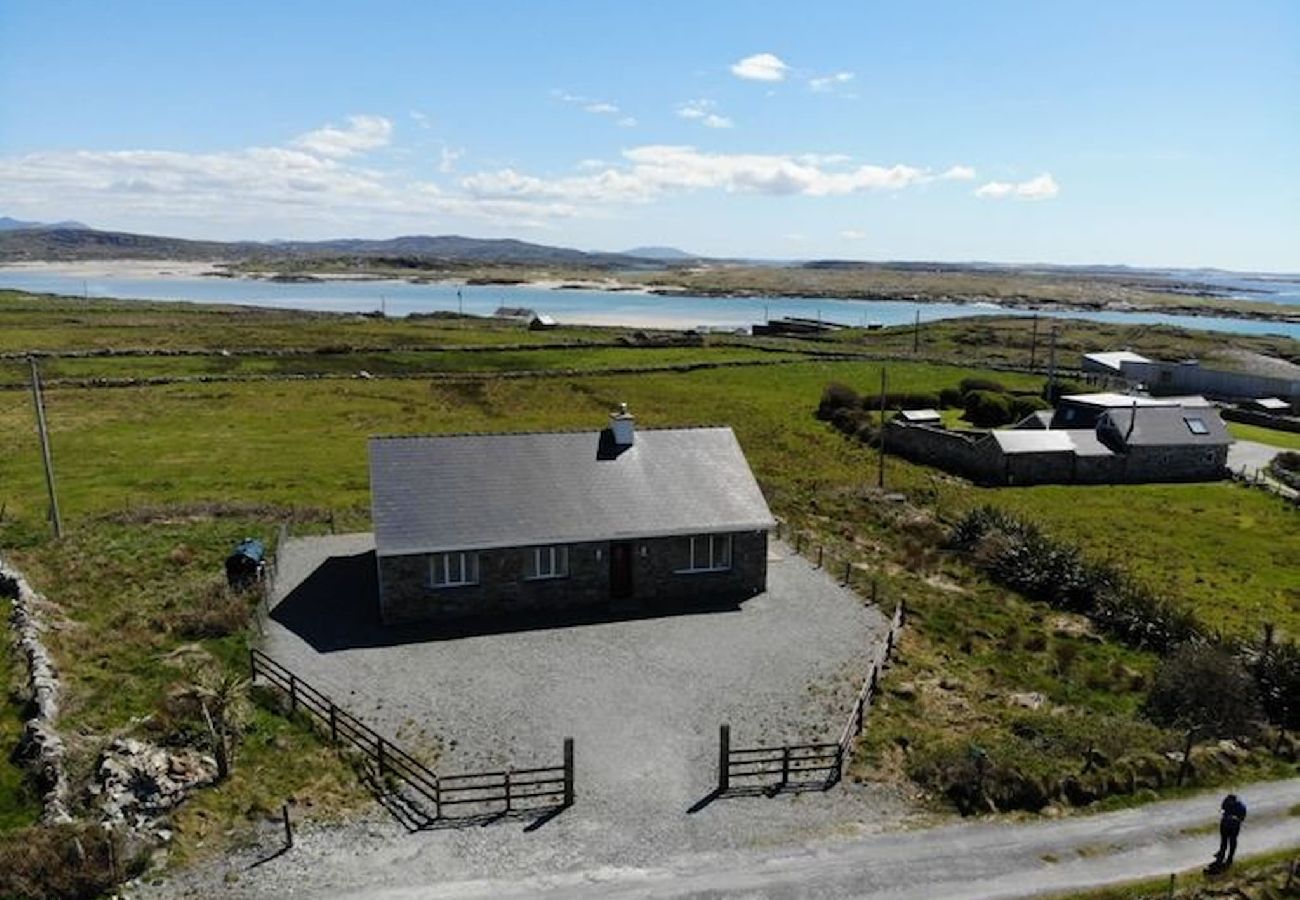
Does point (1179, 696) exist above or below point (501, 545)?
below

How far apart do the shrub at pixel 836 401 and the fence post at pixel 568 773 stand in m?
51.1

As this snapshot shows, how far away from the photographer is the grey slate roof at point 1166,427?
52.4 meters

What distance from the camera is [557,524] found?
29312mm

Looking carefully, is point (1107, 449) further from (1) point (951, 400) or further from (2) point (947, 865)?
(2) point (947, 865)

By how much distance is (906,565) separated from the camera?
36.3 m

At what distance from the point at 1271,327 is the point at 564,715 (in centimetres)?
21132

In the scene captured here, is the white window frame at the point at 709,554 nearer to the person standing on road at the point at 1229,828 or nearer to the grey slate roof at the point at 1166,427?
the person standing on road at the point at 1229,828

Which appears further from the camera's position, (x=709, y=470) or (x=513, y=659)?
(x=709, y=470)

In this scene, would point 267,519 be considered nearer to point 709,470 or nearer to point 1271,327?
point 709,470

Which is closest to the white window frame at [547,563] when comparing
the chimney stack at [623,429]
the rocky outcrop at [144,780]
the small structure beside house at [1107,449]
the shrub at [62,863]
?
the chimney stack at [623,429]

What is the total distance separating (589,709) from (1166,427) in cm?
4440

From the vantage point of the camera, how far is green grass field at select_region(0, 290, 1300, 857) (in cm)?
2272

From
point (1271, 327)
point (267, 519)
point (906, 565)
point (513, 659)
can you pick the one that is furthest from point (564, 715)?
point (1271, 327)

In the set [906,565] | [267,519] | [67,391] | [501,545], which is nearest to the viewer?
[501,545]
